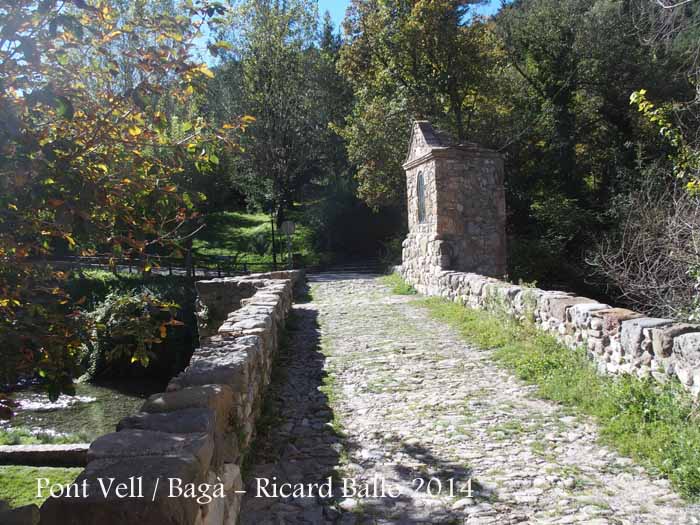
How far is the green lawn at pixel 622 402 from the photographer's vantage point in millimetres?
3482

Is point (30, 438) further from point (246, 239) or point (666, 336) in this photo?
point (246, 239)

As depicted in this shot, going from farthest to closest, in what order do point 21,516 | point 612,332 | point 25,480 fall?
point 25,480, point 612,332, point 21,516

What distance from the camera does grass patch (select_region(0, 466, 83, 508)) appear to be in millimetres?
7020

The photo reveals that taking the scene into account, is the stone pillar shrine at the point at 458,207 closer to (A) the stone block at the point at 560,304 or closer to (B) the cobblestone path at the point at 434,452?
(A) the stone block at the point at 560,304

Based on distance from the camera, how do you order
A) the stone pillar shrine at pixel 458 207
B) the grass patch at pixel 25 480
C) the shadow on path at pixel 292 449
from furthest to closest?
the stone pillar shrine at pixel 458 207 → the grass patch at pixel 25 480 → the shadow on path at pixel 292 449

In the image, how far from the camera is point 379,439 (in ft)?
14.1

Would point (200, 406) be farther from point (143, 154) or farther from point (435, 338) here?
point (435, 338)

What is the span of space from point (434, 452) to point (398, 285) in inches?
414

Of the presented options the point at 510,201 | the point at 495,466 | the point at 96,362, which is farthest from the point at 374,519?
the point at 510,201

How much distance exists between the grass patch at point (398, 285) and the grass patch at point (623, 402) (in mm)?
6584

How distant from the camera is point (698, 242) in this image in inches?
294

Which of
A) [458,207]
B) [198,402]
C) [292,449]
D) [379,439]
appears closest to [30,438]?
[292,449]

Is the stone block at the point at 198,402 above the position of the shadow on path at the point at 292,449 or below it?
above

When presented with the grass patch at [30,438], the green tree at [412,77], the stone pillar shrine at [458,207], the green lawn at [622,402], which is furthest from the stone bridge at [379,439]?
the green tree at [412,77]
